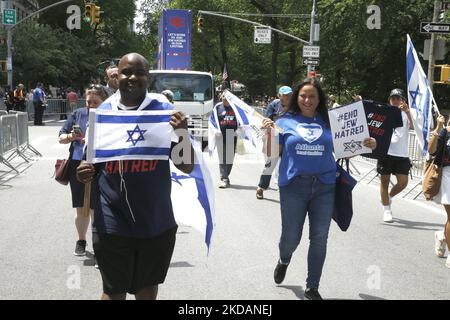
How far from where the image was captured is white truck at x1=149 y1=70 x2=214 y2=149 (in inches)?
768

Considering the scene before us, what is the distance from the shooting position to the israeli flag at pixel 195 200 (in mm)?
4121

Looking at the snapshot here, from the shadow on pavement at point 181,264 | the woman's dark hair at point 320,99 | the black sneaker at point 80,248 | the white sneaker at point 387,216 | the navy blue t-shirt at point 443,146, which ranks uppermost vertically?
the woman's dark hair at point 320,99

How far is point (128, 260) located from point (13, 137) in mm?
11927

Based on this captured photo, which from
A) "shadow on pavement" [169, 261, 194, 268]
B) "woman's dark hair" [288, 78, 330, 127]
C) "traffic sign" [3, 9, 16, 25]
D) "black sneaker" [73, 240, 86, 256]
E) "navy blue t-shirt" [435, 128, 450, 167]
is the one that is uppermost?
"traffic sign" [3, 9, 16, 25]

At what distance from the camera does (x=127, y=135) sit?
355 cm

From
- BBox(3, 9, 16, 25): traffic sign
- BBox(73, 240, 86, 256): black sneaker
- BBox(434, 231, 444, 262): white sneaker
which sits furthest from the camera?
BBox(3, 9, 16, 25): traffic sign

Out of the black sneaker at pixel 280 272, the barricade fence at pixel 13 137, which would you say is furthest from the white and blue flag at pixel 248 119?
the barricade fence at pixel 13 137

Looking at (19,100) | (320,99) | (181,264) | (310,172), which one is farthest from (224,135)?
(19,100)

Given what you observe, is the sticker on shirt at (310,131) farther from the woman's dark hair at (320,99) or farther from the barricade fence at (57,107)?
the barricade fence at (57,107)

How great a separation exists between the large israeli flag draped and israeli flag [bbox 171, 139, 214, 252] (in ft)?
11.7

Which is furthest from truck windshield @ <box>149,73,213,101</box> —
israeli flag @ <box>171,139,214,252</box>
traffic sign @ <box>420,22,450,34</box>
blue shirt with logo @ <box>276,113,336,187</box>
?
israeli flag @ <box>171,139,214,252</box>

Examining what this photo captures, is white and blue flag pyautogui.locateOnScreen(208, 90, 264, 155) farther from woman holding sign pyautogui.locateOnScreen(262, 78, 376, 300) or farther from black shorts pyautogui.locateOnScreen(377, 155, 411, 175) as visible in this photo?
black shorts pyautogui.locateOnScreen(377, 155, 411, 175)
